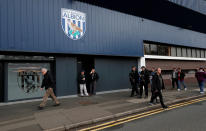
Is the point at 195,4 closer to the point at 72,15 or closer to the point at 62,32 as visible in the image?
the point at 72,15

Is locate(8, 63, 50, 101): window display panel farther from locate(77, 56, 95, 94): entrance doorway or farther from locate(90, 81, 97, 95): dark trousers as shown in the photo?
locate(90, 81, 97, 95): dark trousers

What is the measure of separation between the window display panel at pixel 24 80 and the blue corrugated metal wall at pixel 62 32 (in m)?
1.23

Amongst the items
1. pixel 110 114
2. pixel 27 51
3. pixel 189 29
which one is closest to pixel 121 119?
pixel 110 114

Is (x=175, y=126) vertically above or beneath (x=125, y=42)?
beneath

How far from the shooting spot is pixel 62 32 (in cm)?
823

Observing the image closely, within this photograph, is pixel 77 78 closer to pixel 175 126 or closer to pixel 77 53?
pixel 77 53

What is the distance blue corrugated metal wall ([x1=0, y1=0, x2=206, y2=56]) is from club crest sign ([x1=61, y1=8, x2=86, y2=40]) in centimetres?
26

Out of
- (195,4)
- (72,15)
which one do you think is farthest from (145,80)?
(195,4)

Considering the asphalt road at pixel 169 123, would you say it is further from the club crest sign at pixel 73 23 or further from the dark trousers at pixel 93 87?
the club crest sign at pixel 73 23

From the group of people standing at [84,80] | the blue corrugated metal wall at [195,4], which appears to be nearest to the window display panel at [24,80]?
the group of people standing at [84,80]

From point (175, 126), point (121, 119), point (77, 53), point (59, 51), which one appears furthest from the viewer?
point (77, 53)

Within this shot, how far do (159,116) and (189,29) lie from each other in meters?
16.5

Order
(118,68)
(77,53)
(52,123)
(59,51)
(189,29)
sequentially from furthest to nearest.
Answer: (189,29) → (118,68) → (77,53) → (59,51) → (52,123)

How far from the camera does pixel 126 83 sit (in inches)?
440
